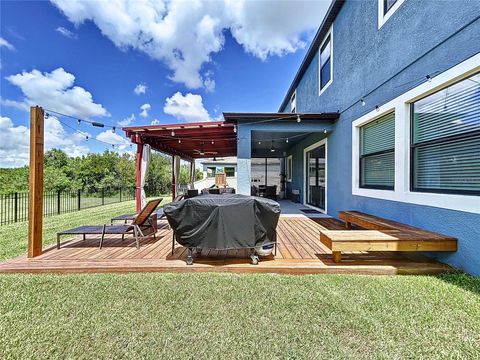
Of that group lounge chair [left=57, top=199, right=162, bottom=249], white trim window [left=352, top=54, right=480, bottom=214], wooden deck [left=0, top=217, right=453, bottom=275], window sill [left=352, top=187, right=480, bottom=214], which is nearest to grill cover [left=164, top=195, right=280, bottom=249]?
wooden deck [left=0, top=217, right=453, bottom=275]

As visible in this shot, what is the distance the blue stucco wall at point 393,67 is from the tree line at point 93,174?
56.3 ft

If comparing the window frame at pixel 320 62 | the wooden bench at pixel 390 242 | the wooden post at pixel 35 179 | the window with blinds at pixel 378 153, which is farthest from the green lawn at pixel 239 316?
the window frame at pixel 320 62

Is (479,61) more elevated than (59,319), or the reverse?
(479,61)

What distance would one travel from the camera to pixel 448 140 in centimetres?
344

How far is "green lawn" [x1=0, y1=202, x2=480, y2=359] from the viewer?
1.85 meters

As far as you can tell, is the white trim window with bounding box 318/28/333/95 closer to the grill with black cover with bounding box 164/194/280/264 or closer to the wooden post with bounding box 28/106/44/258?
the grill with black cover with bounding box 164/194/280/264

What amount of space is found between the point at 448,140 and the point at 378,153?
5.65ft

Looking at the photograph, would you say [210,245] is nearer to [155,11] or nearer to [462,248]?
[462,248]

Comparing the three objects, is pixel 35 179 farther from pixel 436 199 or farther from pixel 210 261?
pixel 436 199

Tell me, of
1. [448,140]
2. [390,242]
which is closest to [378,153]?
[448,140]

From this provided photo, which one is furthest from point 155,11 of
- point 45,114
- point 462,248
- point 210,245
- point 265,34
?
point 462,248

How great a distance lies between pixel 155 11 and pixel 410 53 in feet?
28.4

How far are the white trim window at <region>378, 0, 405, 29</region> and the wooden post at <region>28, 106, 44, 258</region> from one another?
22.2 ft

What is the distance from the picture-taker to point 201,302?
8.40 feet
